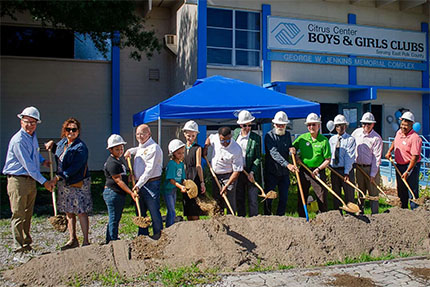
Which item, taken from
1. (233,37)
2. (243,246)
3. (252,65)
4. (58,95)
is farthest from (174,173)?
(58,95)

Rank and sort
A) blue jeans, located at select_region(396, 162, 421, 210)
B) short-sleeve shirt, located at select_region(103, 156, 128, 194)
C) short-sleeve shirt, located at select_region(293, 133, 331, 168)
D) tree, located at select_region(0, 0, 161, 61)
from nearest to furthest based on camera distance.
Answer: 1. short-sleeve shirt, located at select_region(103, 156, 128, 194)
2. short-sleeve shirt, located at select_region(293, 133, 331, 168)
3. blue jeans, located at select_region(396, 162, 421, 210)
4. tree, located at select_region(0, 0, 161, 61)

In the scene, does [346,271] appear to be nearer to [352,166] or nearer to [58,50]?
[352,166]

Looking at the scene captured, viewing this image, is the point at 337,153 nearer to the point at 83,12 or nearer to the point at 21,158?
the point at 21,158

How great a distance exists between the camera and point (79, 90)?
49.7 ft

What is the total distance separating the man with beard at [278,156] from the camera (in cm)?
647

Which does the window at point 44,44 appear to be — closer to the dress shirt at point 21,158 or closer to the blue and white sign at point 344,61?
the blue and white sign at point 344,61

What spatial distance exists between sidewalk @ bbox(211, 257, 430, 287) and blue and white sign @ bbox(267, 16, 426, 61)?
9.87 metres

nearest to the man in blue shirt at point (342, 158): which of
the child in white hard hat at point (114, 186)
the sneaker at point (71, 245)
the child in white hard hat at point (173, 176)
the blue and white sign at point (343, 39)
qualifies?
the child in white hard hat at point (173, 176)

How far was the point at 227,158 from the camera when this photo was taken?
19.9 ft

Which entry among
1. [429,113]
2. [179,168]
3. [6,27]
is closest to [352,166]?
[179,168]

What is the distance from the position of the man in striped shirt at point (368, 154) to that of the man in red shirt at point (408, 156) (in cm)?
39

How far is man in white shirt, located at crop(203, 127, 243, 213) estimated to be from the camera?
6062 mm

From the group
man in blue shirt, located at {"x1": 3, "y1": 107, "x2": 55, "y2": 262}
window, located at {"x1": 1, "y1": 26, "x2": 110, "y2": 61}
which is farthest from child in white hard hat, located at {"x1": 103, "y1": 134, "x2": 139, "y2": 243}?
window, located at {"x1": 1, "y1": 26, "x2": 110, "y2": 61}

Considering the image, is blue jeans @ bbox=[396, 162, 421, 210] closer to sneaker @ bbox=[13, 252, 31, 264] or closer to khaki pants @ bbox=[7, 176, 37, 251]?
khaki pants @ bbox=[7, 176, 37, 251]
